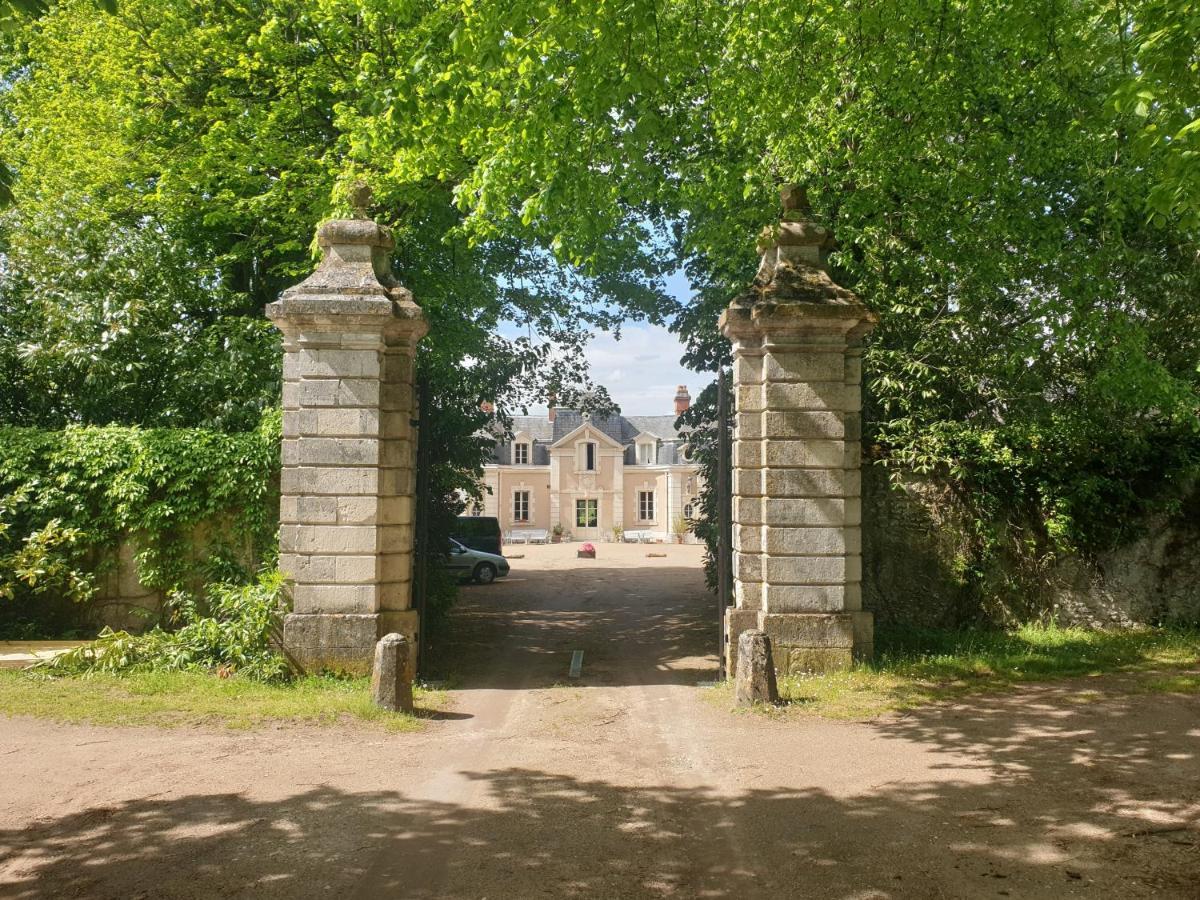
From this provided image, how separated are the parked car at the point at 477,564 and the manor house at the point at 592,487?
23321 millimetres

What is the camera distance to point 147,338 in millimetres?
11203

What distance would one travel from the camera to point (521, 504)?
45.3m

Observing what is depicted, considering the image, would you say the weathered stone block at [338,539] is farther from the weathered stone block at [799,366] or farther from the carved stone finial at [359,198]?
the weathered stone block at [799,366]

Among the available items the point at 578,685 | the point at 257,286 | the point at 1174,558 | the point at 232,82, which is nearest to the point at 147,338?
the point at 257,286

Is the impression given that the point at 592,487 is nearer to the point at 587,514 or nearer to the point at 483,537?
the point at 587,514

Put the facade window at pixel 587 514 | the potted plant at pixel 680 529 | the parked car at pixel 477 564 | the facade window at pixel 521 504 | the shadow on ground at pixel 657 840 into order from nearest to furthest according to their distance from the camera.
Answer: the shadow on ground at pixel 657 840 < the parked car at pixel 477 564 < the potted plant at pixel 680 529 < the facade window at pixel 587 514 < the facade window at pixel 521 504

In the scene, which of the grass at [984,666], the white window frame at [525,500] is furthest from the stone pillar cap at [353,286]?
the white window frame at [525,500]

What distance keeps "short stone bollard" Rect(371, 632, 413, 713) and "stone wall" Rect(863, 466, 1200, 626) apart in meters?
5.83

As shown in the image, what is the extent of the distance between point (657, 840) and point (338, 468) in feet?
15.4

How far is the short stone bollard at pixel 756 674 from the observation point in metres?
6.93

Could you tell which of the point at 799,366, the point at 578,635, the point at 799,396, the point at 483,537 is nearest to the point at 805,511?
the point at 799,396

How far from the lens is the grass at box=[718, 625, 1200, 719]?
7121mm

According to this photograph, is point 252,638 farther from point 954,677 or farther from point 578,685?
point 954,677

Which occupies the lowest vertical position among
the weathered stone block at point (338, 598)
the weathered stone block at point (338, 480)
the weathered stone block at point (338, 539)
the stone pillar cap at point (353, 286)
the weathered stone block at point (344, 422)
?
the weathered stone block at point (338, 598)
